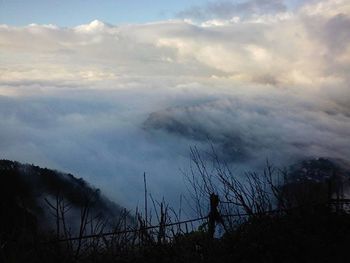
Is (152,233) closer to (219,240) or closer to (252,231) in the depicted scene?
(219,240)

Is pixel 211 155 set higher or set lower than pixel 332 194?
higher

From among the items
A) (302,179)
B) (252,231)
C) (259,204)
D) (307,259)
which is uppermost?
(302,179)

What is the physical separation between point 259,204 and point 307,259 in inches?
54.1

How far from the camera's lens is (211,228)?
6.80 metres

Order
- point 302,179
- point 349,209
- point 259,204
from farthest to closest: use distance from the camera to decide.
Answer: point 349,209
point 302,179
point 259,204

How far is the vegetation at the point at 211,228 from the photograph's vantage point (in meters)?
5.35

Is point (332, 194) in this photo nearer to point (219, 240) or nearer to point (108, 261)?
point (219, 240)

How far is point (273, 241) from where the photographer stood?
21.7 ft

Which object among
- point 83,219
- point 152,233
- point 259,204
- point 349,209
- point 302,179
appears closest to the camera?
point 83,219

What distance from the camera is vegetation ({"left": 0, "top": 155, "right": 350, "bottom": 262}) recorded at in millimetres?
5348

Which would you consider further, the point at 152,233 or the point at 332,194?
the point at 332,194

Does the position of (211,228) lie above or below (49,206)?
below

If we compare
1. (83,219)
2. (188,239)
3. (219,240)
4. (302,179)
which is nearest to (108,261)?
(83,219)

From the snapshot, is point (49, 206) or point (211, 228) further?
point (211, 228)
